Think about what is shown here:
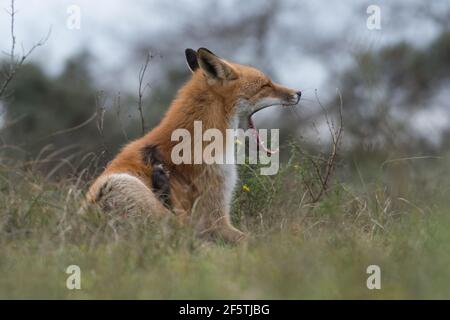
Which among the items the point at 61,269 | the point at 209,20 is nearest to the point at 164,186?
the point at 61,269

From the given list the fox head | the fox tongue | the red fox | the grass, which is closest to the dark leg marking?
the red fox

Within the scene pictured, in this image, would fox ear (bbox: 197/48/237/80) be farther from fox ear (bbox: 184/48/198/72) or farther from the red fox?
fox ear (bbox: 184/48/198/72)

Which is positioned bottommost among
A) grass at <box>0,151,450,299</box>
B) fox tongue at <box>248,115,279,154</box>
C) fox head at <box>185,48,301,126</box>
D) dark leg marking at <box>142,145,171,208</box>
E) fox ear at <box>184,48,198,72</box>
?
grass at <box>0,151,450,299</box>

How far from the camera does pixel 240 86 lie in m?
8.76

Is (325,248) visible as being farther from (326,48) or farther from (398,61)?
(326,48)

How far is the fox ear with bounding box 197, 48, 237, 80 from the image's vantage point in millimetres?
8602

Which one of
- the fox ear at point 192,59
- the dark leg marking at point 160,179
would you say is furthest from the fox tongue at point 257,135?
the dark leg marking at point 160,179

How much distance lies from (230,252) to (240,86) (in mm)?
2458

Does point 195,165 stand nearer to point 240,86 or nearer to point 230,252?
point 240,86

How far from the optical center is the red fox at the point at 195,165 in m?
7.74

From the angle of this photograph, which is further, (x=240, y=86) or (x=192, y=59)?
(x=192, y=59)

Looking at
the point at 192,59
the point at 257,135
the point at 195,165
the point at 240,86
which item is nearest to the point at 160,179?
the point at 195,165

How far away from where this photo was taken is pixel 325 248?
6.40 meters

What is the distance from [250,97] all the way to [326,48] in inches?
981
